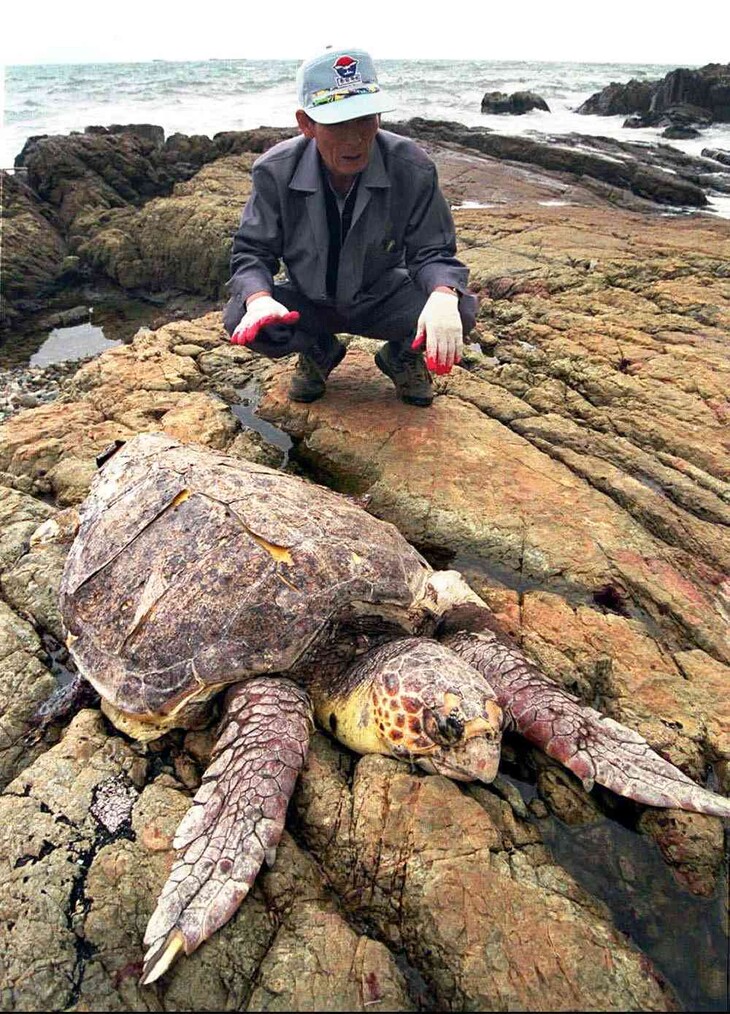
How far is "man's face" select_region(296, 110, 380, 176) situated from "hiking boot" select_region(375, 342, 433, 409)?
1334 mm

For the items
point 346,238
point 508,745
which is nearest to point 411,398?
point 346,238

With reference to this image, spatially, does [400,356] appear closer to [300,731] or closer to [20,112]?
[300,731]

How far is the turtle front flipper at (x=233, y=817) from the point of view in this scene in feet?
6.79

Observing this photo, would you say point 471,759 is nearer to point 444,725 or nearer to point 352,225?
point 444,725

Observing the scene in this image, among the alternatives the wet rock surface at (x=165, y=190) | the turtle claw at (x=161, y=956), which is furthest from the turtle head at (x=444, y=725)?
the wet rock surface at (x=165, y=190)

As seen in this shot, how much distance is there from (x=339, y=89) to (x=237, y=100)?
4199 cm

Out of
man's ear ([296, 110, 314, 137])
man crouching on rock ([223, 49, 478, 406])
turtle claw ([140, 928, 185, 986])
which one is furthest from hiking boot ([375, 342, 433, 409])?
turtle claw ([140, 928, 185, 986])

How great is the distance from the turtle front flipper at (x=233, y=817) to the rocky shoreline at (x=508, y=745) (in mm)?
116

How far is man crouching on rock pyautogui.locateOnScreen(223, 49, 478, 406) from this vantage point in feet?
11.8

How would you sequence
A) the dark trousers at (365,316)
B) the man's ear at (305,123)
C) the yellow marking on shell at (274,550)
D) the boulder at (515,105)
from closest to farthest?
1. the yellow marking on shell at (274,550)
2. the man's ear at (305,123)
3. the dark trousers at (365,316)
4. the boulder at (515,105)

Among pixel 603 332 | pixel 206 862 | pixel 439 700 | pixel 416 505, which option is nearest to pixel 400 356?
pixel 416 505

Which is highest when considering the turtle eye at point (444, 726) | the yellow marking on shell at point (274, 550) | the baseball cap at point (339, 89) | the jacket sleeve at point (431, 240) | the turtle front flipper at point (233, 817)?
the baseball cap at point (339, 89)

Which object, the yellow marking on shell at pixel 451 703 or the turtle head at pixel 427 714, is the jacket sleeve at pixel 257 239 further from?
the yellow marking on shell at pixel 451 703

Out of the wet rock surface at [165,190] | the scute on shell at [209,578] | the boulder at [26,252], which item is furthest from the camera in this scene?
the wet rock surface at [165,190]
